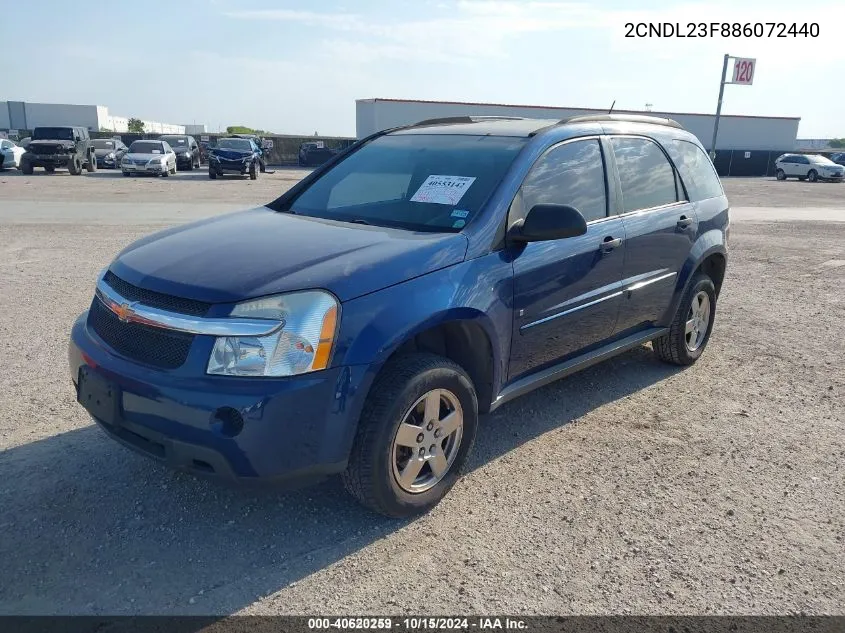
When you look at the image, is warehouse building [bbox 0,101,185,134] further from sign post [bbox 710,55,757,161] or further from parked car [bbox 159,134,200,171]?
sign post [bbox 710,55,757,161]

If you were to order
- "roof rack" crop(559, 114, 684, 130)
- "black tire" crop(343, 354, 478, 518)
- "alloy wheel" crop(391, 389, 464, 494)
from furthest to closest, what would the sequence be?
"roof rack" crop(559, 114, 684, 130) → "alloy wheel" crop(391, 389, 464, 494) → "black tire" crop(343, 354, 478, 518)

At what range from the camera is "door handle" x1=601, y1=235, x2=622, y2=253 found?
13.5 ft

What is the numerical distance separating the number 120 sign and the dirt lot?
41.0 m

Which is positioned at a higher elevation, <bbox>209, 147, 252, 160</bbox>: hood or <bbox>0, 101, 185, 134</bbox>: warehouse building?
<bbox>0, 101, 185, 134</bbox>: warehouse building

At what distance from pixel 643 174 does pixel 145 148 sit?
87.5 ft

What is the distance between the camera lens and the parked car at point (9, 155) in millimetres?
28141

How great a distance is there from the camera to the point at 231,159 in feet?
90.6

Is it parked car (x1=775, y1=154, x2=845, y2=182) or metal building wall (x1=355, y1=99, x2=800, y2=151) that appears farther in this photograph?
metal building wall (x1=355, y1=99, x2=800, y2=151)

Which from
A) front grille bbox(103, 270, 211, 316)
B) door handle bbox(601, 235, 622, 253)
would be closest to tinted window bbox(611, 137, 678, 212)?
door handle bbox(601, 235, 622, 253)

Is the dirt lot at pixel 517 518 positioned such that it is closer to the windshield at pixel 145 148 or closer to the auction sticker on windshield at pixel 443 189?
the auction sticker on windshield at pixel 443 189

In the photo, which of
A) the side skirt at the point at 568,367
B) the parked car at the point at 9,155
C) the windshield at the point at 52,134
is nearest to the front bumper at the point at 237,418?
the side skirt at the point at 568,367

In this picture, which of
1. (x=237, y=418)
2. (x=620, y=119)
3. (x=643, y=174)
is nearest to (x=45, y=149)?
(x=620, y=119)

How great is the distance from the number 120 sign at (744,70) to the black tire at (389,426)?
1734 inches

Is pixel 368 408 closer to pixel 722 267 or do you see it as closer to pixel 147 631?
pixel 147 631
